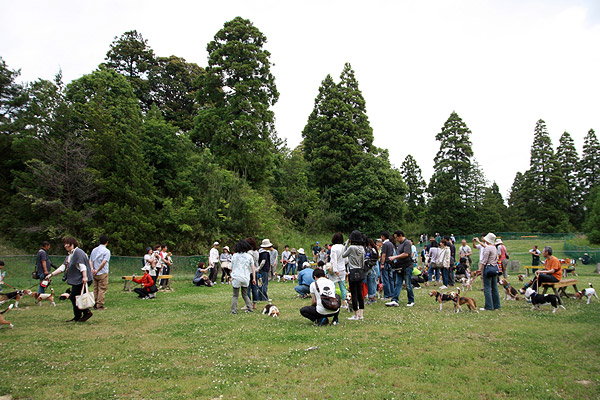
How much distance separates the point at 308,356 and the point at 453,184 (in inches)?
2032

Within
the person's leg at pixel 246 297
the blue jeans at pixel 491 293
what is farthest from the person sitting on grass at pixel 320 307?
the blue jeans at pixel 491 293

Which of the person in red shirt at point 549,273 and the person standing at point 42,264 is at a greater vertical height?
the person standing at point 42,264

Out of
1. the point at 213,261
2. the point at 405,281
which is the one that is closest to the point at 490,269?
the point at 405,281

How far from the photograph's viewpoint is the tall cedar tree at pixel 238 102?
31703 millimetres

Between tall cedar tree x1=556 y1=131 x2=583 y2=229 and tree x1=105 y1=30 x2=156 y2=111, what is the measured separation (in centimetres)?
5962

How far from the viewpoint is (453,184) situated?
172ft

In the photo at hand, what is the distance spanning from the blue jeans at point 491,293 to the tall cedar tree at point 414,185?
187 feet

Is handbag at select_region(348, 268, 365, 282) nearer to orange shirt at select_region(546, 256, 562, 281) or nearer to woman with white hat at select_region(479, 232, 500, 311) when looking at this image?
woman with white hat at select_region(479, 232, 500, 311)

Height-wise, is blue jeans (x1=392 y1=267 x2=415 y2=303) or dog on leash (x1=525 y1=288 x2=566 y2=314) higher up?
blue jeans (x1=392 y1=267 x2=415 y2=303)

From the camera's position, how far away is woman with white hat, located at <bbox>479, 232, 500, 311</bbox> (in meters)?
9.21

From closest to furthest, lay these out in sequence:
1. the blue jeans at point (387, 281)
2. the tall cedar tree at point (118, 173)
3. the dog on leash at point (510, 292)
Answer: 1. the dog on leash at point (510, 292)
2. the blue jeans at point (387, 281)
3. the tall cedar tree at point (118, 173)

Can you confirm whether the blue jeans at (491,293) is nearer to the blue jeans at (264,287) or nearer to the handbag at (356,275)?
the handbag at (356,275)

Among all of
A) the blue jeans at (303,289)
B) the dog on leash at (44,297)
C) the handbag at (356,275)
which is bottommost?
the blue jeans at (303,289)

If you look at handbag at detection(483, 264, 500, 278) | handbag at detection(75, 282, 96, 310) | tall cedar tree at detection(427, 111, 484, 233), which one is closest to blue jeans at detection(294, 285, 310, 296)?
handbag at detection(483, 264, 500, 278)
